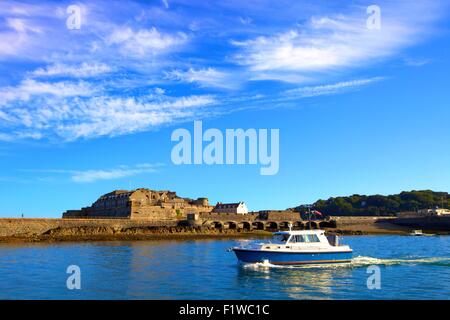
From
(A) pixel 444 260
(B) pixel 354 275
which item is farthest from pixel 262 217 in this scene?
(B) pixel 354 275

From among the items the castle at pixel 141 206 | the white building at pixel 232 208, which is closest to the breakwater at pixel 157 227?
the castle at pixel 141 206

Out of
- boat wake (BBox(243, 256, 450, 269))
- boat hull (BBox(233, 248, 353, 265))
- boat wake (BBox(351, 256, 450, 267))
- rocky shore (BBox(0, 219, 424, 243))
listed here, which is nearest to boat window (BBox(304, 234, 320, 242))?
boat hull (BBox(233, 248, 353, 265))

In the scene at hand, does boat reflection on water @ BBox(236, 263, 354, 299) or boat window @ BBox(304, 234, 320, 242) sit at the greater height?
boat window @ BBox(304, 234, 320, 242)

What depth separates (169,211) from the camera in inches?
4938

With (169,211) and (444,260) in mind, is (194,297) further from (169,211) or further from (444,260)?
(169,211)

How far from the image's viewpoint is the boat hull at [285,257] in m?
37.4

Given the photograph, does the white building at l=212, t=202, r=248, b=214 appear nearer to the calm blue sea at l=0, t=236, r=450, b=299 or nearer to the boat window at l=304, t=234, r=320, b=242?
the calm blue sea at l=0, t=236, r=450, b=299

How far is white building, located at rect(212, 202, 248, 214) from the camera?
152 metres

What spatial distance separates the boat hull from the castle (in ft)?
249

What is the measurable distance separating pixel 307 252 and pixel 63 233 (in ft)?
201

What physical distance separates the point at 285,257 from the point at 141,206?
270 ft

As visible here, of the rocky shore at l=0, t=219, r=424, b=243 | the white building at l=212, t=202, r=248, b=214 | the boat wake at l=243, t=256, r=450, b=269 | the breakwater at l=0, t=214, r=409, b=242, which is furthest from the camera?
the white building at l=212, t=202, r=248, b=214

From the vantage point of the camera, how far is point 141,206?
116 meters

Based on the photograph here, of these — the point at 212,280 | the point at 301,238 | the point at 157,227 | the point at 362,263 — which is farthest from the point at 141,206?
the point at 212,280
